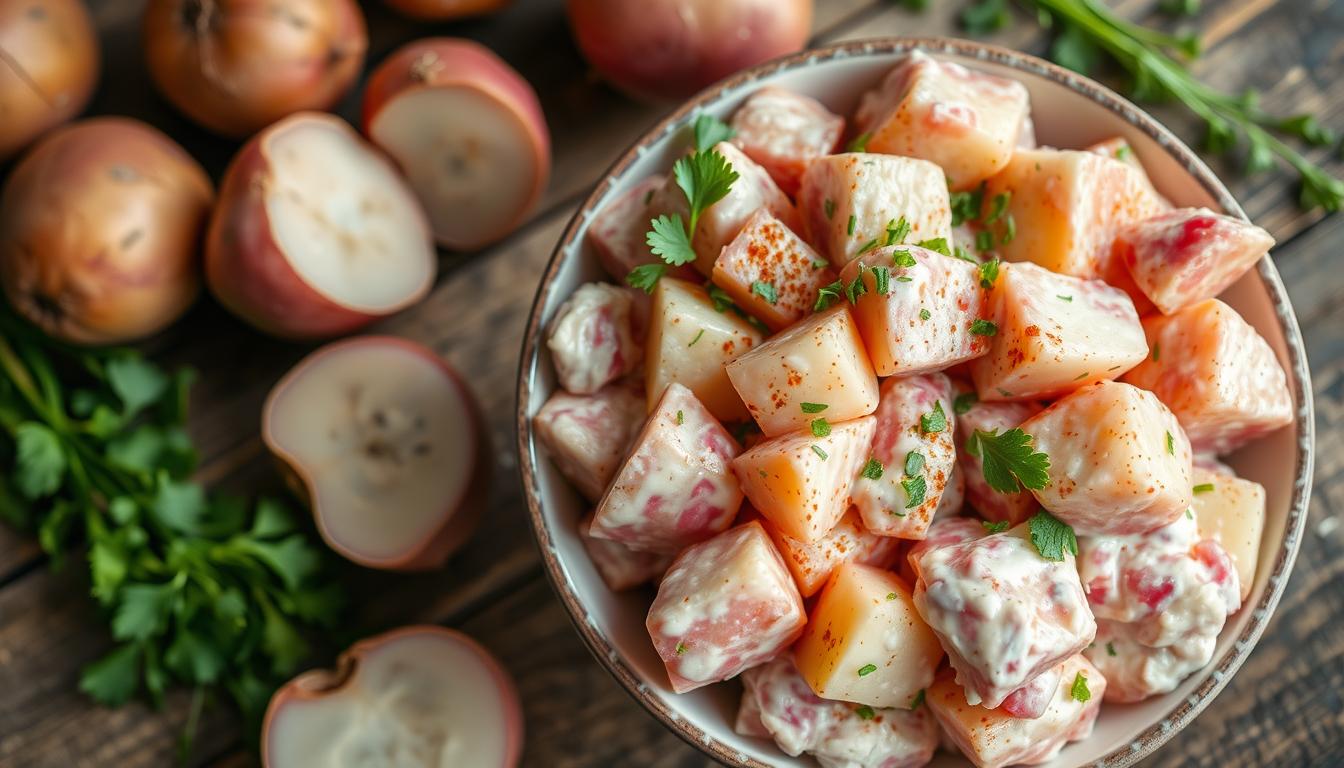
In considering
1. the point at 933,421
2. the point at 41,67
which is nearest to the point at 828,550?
the point at 933,421

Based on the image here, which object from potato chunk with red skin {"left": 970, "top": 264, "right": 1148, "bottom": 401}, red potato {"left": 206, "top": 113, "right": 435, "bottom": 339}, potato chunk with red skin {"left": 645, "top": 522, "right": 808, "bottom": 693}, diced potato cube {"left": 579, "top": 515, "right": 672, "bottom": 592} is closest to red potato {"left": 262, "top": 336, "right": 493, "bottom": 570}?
red potato {"left": 206, "top": 113, "right": 435, "bottom": 339}

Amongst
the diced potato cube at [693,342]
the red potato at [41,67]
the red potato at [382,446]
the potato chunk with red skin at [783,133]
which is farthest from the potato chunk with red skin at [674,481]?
the red potato at [41,67]

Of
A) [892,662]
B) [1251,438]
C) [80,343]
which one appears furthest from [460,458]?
[1251,438]

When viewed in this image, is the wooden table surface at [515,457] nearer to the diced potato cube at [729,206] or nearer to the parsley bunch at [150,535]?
the parsley bunch at [150,535]

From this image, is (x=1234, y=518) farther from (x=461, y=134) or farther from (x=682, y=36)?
(x=461, y=134)

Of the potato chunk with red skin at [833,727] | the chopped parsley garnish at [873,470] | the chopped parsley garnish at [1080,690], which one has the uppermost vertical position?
the chopped parsley garnish at [873,470]

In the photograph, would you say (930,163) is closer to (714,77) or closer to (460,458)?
(714,77)
